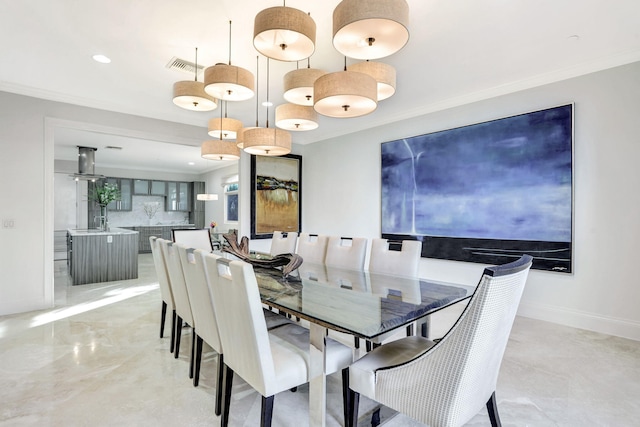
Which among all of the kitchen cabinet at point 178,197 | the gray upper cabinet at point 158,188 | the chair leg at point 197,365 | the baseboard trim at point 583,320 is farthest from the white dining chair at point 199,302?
the kitchen cabinet at point 178,197

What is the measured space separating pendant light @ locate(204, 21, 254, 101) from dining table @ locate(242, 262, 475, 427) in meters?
1.39

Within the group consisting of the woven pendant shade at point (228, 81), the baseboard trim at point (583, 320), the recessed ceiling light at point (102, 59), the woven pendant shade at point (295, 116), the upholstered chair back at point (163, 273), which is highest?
the recessed ceiling light at point (102, 59)

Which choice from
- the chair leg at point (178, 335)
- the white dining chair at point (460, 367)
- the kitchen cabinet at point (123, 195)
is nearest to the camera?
the white dining chair at point (460, 367)

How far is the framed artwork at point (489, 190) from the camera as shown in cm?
324

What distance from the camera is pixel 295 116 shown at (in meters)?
2.56

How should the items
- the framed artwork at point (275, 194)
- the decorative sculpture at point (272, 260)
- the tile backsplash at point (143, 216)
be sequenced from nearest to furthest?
the decorative sculpture at point (272, 260) < the framed artwork at point (275, 194) < the tile backsplash at point (143, 216)

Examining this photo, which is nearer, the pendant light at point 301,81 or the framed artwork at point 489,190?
the pendant light at point 301,81

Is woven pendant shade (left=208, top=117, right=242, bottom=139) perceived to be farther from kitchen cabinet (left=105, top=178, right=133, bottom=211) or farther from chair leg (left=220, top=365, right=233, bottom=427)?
kitchen cabinet (left=105, top=178, right=133, bottom=211)

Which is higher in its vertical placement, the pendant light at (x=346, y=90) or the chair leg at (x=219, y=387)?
the pendant light at (x=346, y=90)

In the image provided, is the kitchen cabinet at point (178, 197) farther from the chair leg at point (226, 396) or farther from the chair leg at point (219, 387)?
the chair leg at point (226, 396)

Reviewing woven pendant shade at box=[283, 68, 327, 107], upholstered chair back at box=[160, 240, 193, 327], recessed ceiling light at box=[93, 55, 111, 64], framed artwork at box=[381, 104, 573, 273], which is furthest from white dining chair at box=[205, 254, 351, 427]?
framed artwork at box=[381, 104, 573, 273]

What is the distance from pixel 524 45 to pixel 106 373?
423 cm

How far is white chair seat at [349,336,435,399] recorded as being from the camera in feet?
4.63

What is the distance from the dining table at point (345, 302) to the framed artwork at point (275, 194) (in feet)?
10.9
